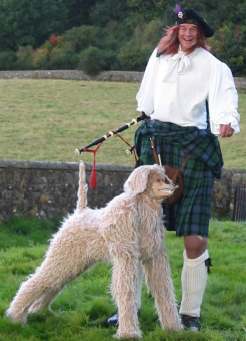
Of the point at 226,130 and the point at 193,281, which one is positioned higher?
the point at 226,130

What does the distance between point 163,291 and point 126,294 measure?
31 centimetres

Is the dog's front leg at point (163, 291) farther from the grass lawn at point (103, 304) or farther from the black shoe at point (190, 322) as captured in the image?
the black shoe at point (190, 322)

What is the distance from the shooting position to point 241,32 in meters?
42.6

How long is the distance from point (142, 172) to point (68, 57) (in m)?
38.8

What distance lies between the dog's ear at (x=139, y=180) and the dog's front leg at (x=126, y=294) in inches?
16.9

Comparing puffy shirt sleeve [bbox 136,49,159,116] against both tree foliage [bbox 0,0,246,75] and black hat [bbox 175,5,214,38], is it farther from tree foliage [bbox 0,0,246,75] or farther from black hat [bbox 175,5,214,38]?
tree foliage [bbox 0,0,246,75]

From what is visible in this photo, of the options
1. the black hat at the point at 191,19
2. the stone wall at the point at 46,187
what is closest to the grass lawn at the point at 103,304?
the black hat at the point at 191,19

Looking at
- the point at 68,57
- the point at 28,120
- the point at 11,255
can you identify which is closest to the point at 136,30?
the point at 68,57

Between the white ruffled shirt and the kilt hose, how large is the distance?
3.0 inches

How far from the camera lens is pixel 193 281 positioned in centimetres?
563

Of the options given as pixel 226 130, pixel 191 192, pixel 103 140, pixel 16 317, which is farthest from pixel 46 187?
pixel 226 130

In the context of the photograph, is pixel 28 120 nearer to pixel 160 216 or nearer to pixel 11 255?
pixel 11 255

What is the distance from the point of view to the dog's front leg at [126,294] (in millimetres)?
5188

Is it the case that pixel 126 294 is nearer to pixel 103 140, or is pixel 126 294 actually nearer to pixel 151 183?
pixel 151 183
